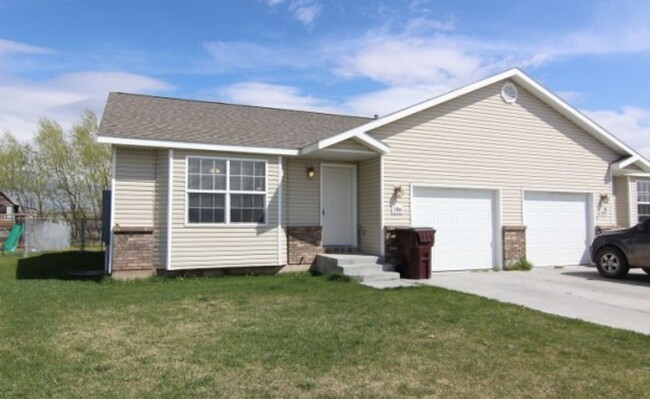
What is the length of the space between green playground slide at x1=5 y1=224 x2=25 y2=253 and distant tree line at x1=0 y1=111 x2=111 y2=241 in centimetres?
560

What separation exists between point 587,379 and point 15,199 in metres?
34.0

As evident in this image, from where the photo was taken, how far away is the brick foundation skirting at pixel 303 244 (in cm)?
1185

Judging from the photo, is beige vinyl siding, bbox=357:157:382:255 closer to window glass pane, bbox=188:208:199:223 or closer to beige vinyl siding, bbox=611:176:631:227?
window glass pane, bbox=188:208:199:223

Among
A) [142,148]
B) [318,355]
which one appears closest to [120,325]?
[318,355]

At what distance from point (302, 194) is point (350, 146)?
1729 mm

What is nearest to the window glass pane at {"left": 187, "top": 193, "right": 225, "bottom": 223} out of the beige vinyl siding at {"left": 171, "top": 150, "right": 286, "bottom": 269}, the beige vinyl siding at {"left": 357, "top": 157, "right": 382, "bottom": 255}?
the beige vinyl siding at {"left": 171, "top": 150, "right": 286, "bottom": 269}

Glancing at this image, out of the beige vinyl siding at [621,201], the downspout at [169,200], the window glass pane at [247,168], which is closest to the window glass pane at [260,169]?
the window glass pane at [247,168]

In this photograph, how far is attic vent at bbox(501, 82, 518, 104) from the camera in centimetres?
1338

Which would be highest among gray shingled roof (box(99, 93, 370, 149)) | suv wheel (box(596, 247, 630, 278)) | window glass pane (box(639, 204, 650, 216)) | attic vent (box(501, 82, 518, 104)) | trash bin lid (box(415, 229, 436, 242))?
attic vent (box(501, 82, 518, 104))

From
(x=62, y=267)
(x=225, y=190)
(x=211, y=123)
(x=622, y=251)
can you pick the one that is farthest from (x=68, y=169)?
(x=622, y=251)

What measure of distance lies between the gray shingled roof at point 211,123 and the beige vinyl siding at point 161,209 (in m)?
0.61

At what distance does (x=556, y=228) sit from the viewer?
14.0 meters

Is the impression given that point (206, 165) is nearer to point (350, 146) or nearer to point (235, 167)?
point (235, 167)

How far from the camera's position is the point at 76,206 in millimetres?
27641
